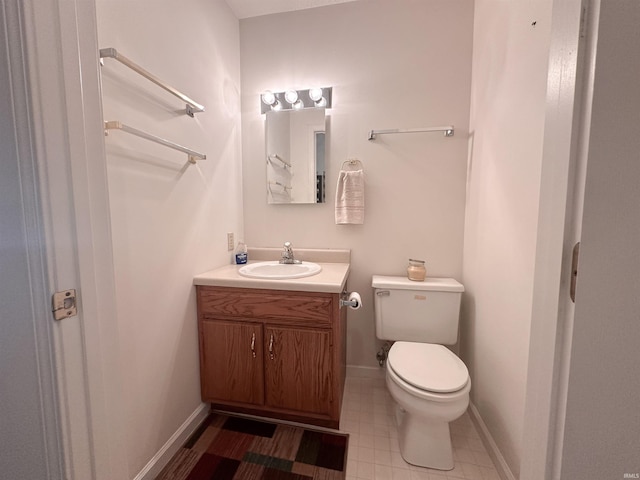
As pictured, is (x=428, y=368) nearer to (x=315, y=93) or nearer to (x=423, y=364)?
(x=423, y=364)

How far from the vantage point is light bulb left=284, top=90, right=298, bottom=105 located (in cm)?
175

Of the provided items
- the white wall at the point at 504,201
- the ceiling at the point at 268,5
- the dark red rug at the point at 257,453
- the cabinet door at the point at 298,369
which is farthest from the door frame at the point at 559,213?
the ceiling at the point at 268,5

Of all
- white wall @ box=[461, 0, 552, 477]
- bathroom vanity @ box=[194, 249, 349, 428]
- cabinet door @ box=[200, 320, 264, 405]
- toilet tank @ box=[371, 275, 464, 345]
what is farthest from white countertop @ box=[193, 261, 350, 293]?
white wall @ box=[461, 0, 552, 477]

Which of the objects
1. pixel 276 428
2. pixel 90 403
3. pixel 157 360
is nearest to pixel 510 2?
pixel 90 403

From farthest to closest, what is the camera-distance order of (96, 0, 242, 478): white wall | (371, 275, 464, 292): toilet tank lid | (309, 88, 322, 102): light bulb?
(309, 88, 322, 102): light bulb → (371, 275, 464, 292): toilet tank lid → (96, 0, 242, 478): white wall

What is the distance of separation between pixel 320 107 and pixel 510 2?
106 centimetres

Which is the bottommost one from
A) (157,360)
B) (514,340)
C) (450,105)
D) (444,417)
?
(444,417)

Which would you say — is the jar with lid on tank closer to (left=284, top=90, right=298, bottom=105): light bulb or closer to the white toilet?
the white toilet

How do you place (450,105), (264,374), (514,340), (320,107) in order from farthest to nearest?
(320,107), (450,105), (264,374), (514,340)

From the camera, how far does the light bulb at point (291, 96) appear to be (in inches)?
68.7

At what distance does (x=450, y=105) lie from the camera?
1.63 m

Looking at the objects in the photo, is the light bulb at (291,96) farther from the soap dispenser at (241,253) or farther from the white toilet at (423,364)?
the white toilet at (423,364)

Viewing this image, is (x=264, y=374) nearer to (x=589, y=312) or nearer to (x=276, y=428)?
(x=276, y=428)

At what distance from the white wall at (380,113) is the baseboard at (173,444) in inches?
39.6
